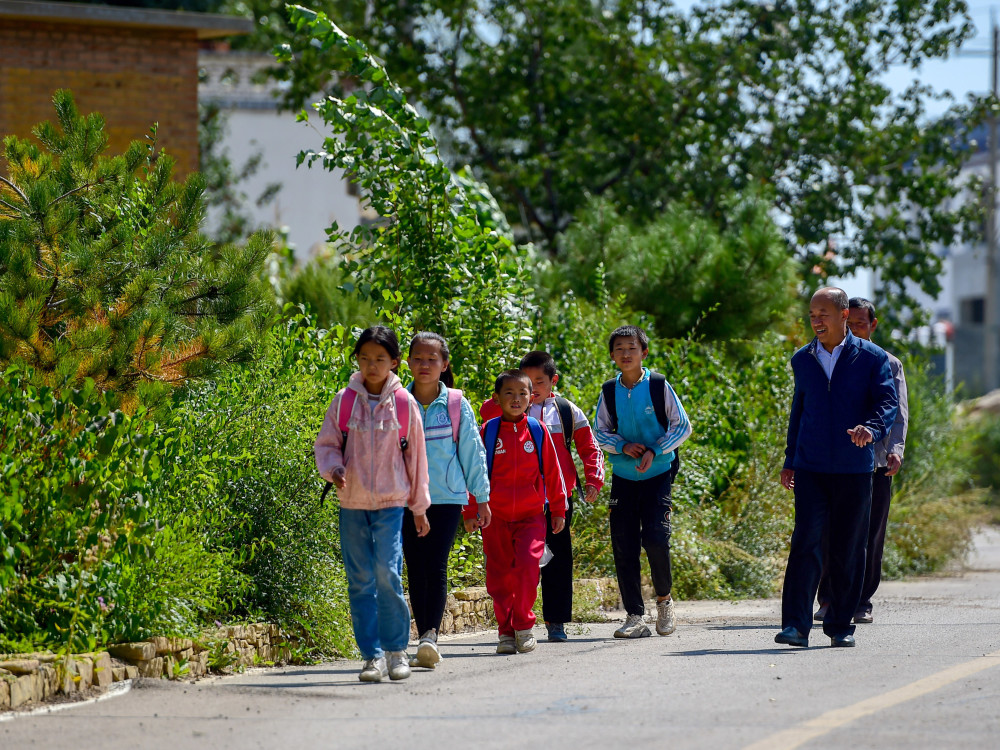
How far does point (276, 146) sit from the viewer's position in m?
35.1

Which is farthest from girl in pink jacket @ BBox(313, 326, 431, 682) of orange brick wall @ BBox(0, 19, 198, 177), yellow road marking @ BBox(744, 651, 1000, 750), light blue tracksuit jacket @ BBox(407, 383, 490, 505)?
orange brick wall @ BBox(0, 19, 198, 177)

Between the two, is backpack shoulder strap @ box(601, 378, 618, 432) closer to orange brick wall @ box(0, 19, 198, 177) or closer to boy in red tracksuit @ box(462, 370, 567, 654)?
boy in red tracksuit @ box(462, 370, 567, 654)

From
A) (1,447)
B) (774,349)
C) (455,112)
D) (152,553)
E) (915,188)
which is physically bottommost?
(152,553)

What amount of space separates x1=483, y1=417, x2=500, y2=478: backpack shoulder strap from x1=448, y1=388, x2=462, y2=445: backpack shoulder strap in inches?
25.3

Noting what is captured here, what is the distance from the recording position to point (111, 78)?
1484 cm

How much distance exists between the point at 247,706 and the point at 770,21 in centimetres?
1632

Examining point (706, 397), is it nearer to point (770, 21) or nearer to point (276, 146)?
point (770, 21)

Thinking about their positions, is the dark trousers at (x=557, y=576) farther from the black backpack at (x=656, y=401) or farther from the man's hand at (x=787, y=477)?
the man's hand at (x=787, y=477)

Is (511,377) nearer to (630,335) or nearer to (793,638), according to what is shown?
(630,335)

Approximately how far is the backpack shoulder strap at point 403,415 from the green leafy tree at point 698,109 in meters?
13.0

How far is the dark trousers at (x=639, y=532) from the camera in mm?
8070

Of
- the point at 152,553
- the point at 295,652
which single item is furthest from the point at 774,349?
the point at 152,553

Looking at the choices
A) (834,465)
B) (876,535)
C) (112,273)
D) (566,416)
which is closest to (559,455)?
(566,416)

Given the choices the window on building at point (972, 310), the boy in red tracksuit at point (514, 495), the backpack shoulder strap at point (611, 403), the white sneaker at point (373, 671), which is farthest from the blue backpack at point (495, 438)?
the window on building at point (972, 310)
